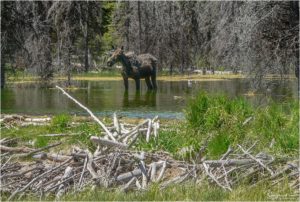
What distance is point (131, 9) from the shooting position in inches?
1320

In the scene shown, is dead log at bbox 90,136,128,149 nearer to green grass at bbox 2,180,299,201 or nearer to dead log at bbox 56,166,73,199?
dead log at bbox 56,166,73,199

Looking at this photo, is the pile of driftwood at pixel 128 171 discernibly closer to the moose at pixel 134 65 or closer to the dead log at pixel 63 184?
the dead log at pixel 63 184

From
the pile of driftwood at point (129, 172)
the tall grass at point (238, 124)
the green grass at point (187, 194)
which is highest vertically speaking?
the tall grass at point (238, 124)

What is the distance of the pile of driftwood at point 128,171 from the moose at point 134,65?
1885cm

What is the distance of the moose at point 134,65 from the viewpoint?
27016 mm

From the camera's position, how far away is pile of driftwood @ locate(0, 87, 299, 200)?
287 inches

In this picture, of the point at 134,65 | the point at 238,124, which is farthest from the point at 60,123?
the point at 134,65

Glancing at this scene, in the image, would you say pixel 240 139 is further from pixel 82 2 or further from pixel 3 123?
pixel 82 2

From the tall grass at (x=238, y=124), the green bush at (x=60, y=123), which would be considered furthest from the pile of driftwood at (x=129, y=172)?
the green bush at (x=60, y=123)

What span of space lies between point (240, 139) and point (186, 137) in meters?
0.73

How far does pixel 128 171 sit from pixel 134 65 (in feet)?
65.6

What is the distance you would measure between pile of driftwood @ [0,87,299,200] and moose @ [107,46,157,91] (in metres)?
18.9

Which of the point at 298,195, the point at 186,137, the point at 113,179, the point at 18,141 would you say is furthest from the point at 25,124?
the point at 298,195

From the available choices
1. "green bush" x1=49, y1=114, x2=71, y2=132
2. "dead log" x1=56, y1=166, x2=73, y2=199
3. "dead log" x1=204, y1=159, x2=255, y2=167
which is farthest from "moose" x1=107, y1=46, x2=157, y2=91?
"dead log" x1=56, y1=166, x2=73, y2=199
